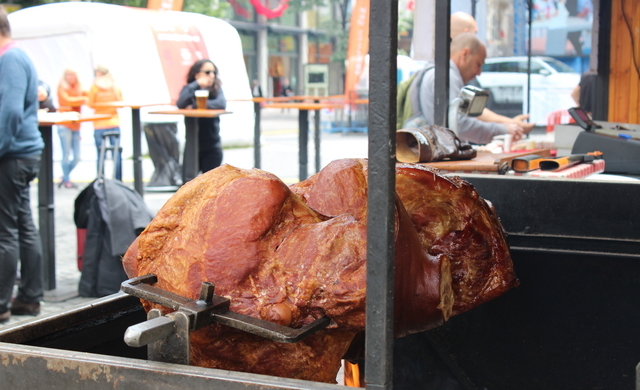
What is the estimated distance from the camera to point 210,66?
786 cm

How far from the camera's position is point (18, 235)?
4711 millimetres

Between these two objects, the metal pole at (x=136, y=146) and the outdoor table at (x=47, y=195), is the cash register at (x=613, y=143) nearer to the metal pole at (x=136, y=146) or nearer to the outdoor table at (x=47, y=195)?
the outdoor table at (x=47, y=195)

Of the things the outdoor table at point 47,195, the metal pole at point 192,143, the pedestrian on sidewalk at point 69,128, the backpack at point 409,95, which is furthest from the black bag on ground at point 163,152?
the backpack at point 409,95

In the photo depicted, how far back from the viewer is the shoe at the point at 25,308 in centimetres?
472

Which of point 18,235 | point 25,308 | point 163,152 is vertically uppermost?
point 163,152

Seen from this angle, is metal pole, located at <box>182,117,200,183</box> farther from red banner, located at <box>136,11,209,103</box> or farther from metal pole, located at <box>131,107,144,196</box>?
red banner, located at <box>136,11,209,103</box>

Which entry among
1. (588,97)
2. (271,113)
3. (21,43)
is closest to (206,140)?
(588,97)

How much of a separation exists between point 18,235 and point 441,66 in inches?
126

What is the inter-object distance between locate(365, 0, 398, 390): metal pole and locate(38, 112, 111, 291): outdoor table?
14.4 feet

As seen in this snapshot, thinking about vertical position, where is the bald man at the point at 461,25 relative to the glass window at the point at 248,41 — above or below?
below

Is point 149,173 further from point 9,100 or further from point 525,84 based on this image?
point 525,84

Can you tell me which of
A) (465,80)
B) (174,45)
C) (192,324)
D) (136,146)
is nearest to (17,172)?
(136,146)

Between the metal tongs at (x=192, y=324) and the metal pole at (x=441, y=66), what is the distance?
2.18 m

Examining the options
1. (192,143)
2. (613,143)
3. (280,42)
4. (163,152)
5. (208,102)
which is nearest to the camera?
(613,143)
